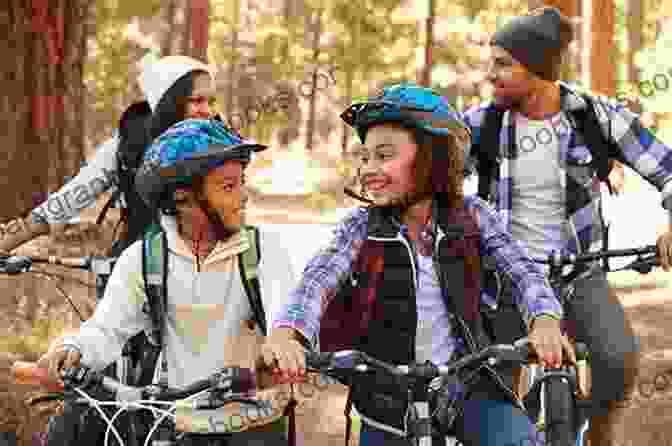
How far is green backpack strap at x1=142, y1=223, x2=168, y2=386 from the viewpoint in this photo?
175 inches

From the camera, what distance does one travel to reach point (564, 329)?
593 centimetres

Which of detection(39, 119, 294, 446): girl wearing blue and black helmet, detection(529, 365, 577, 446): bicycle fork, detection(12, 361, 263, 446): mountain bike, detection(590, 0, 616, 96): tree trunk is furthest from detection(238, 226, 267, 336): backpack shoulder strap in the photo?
detection(590, 0, 616, 96): tree trunk

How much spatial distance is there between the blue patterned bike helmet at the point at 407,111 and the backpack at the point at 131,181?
218cm

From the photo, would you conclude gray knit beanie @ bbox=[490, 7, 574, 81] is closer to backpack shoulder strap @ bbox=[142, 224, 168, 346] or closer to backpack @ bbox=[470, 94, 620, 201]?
backpack @ bbox=[470, 94, 620, 201]

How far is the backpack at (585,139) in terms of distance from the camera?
5969 millimetres

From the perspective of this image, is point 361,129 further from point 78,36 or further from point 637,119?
point 78,36

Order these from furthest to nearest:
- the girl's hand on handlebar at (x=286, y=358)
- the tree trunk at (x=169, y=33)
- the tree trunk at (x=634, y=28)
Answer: the tree trunk at (x=634, y=28), the tree trunk at (x=169, y=33), the girl's hand on handlebar at (x=286, y=358)

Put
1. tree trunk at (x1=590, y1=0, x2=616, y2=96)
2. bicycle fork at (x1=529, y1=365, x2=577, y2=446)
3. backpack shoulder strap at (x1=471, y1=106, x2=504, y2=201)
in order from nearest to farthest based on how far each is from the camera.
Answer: bicycle fork at (x1=529, y1=365, x2=577, y2=446) → backpack shoulder strap at (x1=471, y1=106, x2=504, y2=201) → tree trunk at (x1=590, y1=0, x2=616, y2=96)

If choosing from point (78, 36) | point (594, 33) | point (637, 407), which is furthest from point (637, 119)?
point (594, 33)

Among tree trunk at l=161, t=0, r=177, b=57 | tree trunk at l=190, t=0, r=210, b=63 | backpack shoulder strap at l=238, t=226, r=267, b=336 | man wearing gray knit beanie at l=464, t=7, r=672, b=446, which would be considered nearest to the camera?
backpack shoulder strap at l=238, t=226, r=267, b=336

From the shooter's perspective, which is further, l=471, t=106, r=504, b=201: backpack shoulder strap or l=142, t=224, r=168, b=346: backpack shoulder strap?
l=471, t=106, r=504, b=201: backpack shoulder strap

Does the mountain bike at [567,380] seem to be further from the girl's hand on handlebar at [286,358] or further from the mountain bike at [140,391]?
the mountain bike at [140,391]

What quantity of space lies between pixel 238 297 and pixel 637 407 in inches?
241

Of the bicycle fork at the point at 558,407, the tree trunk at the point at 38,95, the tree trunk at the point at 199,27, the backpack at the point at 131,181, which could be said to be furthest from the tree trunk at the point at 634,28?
the bicycle fork at the point at 558,407
